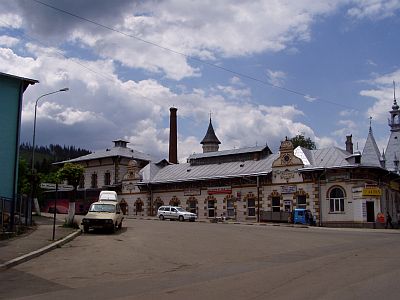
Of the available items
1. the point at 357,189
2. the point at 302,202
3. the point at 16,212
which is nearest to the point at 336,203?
the point at 357,189

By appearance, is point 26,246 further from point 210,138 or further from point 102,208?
point 210,138

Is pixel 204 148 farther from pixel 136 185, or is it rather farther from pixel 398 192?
pixel 398 192

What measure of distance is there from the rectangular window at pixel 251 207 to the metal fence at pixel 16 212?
2580 cm

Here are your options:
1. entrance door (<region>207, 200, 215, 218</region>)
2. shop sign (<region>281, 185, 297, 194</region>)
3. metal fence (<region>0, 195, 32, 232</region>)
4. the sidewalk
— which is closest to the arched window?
shop sign (<region>281, 185, 297, 194</region>)

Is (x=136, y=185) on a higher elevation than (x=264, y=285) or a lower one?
higher

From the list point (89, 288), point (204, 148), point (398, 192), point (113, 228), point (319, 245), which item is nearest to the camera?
point (89, 288)

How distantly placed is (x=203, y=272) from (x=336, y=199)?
32007 mm

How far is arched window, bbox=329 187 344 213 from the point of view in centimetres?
4247

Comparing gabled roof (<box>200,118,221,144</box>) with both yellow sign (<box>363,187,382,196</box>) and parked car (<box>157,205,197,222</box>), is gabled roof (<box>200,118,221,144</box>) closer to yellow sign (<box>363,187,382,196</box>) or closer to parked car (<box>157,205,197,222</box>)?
parked car (<box>157,205,197,222</box>)

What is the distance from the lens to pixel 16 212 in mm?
23828

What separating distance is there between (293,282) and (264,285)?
0.78m

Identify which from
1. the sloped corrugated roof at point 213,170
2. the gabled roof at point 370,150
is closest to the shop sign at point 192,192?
the sloped corrugated roof at point 213,170

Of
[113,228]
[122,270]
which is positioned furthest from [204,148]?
[122,270]

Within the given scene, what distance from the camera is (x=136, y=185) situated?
5844 cm
